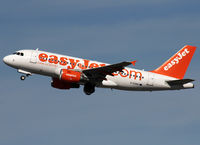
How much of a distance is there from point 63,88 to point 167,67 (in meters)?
13.5

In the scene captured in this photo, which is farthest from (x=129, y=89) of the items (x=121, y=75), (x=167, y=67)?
(x=167, y=67)

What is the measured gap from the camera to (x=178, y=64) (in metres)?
58.2

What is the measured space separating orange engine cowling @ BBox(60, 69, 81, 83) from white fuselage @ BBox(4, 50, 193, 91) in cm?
72

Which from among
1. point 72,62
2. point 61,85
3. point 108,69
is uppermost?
point 72,62

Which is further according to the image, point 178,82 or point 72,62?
point 178,82

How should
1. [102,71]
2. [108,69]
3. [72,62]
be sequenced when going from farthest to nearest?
[72,62] → [102,71] → [108,69]

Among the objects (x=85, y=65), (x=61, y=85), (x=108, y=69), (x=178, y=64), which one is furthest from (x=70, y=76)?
(x=178, y=64)

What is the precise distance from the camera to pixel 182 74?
189ft

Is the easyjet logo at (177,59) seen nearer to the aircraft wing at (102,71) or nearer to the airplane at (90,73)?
the airplane at (90,73)

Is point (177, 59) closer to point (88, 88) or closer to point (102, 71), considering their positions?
point (102, 71)

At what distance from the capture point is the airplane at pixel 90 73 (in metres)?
51.1

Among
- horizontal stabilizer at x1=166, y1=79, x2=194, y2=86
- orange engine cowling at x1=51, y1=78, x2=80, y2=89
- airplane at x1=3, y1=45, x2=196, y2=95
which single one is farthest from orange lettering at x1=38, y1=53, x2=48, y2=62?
horizontal stabilizer at x1=166, y1=79, x2=194, y2=86

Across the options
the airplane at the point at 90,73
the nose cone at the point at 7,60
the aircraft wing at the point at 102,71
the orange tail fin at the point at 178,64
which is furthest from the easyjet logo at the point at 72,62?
the orange tail fin at the point at 178,64

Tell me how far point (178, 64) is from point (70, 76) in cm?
1539
